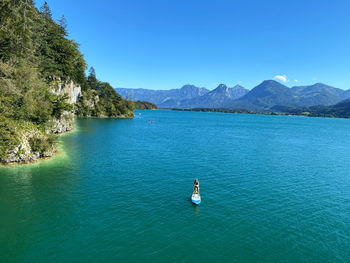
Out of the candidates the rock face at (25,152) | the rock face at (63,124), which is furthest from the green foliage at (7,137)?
the rock face at (63,124)

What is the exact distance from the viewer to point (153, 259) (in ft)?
53.4

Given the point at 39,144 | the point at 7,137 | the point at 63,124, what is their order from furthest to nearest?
the point at 63,124, the point at 39,144, the point at 7,137

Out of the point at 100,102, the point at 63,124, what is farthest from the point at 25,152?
the point at 100,102

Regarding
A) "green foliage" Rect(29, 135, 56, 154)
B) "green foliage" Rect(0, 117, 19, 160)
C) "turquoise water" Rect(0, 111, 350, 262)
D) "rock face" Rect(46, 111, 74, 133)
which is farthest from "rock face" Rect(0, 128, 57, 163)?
"rock face" Rect(46, 111, 74, 133)

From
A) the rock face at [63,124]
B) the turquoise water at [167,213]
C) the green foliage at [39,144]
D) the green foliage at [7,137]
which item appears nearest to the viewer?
the turquoise water at [167,213]

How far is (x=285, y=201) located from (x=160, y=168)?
2167cm

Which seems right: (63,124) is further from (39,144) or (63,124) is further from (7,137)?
(7,137)

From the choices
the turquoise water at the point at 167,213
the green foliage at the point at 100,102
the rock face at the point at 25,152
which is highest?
the green foliage at the point at 100,102

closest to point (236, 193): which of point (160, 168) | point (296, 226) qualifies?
point (296, 226)

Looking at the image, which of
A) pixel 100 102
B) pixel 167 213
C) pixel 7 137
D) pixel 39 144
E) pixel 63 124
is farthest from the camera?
pixel 100 102

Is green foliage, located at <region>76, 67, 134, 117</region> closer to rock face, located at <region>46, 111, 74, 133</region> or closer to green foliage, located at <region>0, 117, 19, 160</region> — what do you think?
rock face, located at <region>46, 111, 74, 133</region>

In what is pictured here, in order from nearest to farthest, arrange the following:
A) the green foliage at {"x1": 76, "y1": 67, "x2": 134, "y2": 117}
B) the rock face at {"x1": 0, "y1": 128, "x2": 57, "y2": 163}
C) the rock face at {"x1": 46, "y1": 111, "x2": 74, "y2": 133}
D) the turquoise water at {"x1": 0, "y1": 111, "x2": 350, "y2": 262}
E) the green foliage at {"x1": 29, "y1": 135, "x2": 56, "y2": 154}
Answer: the turquoise water at {"x1": 0, "y1": 111, "x2": 350, "y2": 262}, the rock face at {"x1": 0, "y1": 128, "x2": 57, "y2": 163}, the green foliage at {"x1": 29, "y1": 135, "x2": 56, "y2": 154}, the rock face at {"x1": 46, "y1": 111, "x2": 74, "y2": 133}, the green foliage at {"x1": 76, "y1": 67, "x2": 134, "y2": 117}

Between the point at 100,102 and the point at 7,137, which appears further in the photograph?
the point at 100,102

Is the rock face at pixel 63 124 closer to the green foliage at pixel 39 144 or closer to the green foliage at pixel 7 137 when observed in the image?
the green foliage at pixel 39 144
